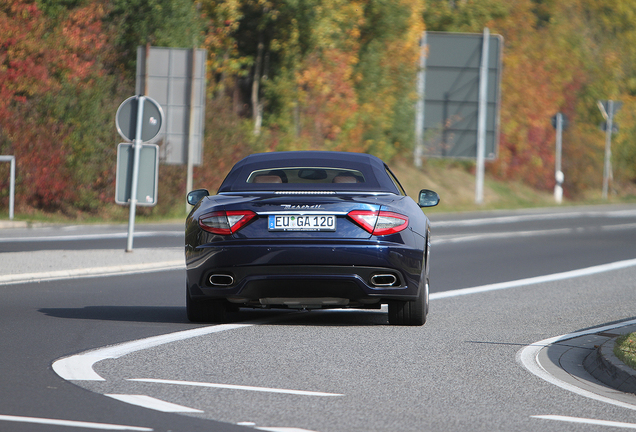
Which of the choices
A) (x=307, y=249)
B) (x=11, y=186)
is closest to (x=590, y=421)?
(x=307, y=249)

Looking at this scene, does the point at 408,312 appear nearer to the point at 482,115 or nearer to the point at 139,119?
the point at 139,119

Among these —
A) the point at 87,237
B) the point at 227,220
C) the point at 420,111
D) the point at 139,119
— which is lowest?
the point at 87,237

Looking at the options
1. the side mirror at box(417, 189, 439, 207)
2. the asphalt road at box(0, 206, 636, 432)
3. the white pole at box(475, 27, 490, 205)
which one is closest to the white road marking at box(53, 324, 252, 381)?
the asphalt road at box(0, 206, 636, 432)

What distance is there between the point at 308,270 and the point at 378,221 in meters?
0.67

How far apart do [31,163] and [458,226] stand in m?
10.2

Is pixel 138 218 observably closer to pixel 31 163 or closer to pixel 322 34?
pixel 31 163

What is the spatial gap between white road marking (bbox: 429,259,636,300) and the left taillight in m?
3.83

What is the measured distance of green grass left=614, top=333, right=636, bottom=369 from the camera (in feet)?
24.3

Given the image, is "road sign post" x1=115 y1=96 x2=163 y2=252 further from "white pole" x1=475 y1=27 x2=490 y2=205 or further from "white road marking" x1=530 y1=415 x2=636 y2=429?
"white pole" x1=475 y1=27 x2=490 y2=205

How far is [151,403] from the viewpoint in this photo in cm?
616

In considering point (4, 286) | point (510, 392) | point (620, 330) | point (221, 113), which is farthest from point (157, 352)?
point (221, 113)

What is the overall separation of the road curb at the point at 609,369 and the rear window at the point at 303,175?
2609 millimetres

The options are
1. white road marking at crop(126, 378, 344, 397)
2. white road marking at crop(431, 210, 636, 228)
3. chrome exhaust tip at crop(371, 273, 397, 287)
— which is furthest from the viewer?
white road marking at crop(431, 210, 636, 228)

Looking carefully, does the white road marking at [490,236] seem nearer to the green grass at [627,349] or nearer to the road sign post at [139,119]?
the road sign post at [139,119]
